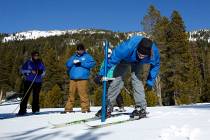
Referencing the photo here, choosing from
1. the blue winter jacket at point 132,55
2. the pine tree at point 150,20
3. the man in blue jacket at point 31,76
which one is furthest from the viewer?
the pine tree at point 150,20

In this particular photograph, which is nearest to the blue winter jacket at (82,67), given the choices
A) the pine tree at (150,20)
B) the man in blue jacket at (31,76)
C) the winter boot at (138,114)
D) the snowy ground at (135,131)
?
the man in blue jacket at (31,76)

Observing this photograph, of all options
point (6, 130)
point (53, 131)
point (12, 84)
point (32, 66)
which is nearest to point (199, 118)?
point (53, 131)

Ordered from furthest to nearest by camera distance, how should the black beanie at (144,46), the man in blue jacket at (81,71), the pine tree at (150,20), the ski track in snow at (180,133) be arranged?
the pine tree at (150,20) < the man in blue jacket at (81,71) < the black beanie at (144,46) < the ski track in snow at (180,133)

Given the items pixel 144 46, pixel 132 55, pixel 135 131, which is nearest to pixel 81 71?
pixel 132 55

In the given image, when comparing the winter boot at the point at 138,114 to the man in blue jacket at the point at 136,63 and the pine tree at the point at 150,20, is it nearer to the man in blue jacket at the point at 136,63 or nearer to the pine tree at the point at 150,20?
the man in blue jacket at the point at 136,63

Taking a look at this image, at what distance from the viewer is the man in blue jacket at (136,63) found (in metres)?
7.93

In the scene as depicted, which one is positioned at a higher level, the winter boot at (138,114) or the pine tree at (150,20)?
the pine tree at (150,20)

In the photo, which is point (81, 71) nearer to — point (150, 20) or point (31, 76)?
point (31, 76)

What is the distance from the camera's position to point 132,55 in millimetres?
8047

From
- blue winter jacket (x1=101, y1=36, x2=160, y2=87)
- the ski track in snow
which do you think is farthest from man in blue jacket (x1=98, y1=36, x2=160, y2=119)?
the ski track in snow

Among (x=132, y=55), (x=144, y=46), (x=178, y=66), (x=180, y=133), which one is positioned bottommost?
(x=180, y=133)

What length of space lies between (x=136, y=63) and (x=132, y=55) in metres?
0.36

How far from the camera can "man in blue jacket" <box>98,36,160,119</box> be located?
7926 mm

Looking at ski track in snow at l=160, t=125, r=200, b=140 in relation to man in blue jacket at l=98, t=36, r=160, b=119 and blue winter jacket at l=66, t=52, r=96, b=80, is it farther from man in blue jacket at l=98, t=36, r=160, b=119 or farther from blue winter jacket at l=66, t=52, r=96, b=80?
blue winter jacket at l=66, t=52, r=96, b=80
